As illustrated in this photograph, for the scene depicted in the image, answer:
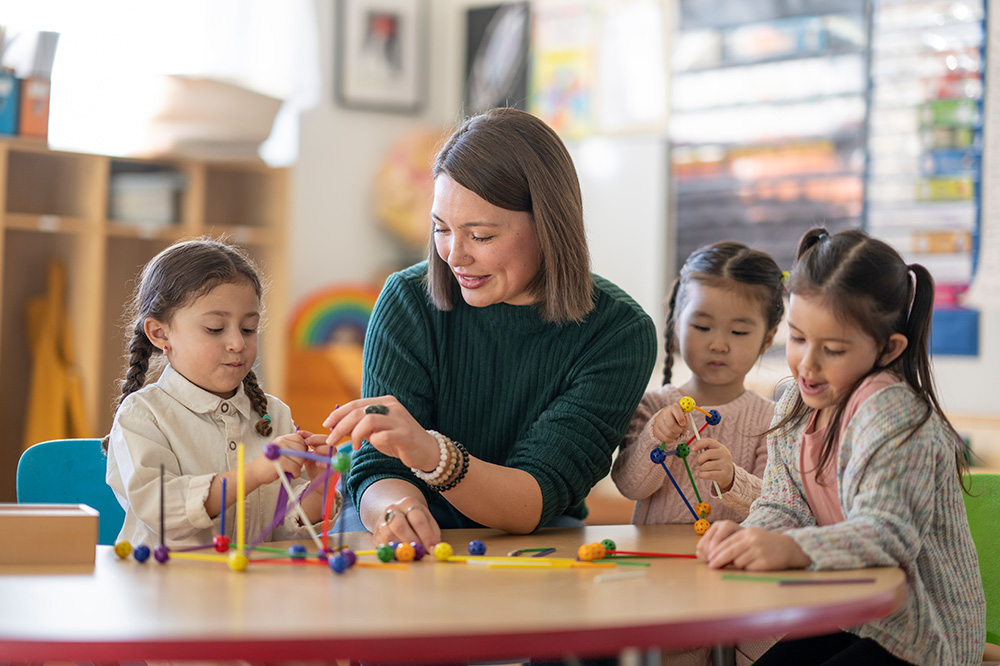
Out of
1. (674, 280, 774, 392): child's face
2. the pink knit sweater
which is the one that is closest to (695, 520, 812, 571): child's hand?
the pink knit sweater

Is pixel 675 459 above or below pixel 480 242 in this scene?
below

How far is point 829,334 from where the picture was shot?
122cm

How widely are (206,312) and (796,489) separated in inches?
33.5

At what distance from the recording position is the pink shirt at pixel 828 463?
4.00 feet

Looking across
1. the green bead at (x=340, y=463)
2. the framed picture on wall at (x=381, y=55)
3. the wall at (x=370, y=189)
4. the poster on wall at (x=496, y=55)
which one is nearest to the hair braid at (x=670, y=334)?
the green bead at (x=340, y=463)

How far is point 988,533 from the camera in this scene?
149 centimetres

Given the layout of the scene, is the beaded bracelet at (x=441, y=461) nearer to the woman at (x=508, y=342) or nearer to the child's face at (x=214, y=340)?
the woman at (x=508, y=342)

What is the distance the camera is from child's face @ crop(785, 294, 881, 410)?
4.00 ft

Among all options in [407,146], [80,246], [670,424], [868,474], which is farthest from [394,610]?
[407,146]

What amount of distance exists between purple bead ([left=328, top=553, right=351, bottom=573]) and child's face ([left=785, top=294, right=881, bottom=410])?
22.6 inches

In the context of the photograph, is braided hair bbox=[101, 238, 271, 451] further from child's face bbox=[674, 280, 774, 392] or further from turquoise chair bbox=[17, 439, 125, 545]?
child's face bbox=[674, 280, 774, 392]

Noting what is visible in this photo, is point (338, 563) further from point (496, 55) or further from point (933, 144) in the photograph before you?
point (496, 55)

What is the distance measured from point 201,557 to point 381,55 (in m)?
3.77

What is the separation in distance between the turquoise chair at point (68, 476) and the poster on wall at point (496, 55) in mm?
3267
